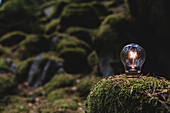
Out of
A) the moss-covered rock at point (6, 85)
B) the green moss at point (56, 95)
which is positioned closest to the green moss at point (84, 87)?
the green moss at point (56, 95)

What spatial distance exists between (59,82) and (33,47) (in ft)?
10.9

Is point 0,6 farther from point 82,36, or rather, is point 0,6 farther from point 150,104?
point 150,104

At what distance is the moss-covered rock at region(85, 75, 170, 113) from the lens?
5.43 feet

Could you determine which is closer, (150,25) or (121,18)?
(150,25)

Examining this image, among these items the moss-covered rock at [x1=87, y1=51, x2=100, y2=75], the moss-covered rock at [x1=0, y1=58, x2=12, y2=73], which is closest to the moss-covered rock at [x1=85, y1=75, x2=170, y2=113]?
the moss-covered rock at [x1=87, y1=51, x2=100, y2=75]

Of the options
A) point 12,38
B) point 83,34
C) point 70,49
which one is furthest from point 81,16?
point 12,38

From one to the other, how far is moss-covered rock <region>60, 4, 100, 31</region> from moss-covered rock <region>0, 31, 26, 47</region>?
300 centimetres

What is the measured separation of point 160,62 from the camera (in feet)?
18.3

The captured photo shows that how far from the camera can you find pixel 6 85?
6559mm

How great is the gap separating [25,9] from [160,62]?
8.90m

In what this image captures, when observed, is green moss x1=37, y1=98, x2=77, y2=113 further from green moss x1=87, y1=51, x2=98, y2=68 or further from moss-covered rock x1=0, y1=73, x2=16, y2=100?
green moss x1=87, y1=51, x2=98, y2=68

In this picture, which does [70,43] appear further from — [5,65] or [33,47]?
[5,65]

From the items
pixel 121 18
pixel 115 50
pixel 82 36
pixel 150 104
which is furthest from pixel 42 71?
pixel 150 104

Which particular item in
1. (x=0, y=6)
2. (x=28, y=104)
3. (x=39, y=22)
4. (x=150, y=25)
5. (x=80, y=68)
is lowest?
(x=28, y=104)
